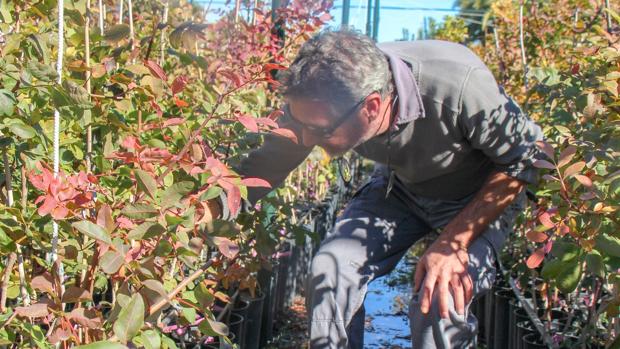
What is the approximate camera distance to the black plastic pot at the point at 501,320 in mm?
A: 3280

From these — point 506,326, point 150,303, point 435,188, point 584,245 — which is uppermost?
point 435,188

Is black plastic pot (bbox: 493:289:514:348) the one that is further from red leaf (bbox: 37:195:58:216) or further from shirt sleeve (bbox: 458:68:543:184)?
red leaf (bbox: 37:195:58:216)

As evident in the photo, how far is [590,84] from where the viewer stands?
6.82 feet

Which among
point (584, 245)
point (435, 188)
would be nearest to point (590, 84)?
point (435, 188)

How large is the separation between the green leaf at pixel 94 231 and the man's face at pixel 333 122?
0.93 meters

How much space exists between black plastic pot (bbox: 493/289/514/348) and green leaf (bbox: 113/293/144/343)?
8.03 feet

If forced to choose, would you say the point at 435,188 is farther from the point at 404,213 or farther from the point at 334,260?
the point at 334,260

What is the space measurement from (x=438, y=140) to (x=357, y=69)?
417 mm

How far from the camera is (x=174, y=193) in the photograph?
50.4 inches

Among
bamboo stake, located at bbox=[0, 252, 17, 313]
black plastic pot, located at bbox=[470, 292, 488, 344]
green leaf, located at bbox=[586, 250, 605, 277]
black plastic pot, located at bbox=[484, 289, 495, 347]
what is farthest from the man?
black plastic pot, located at bbox=[470, 292, 488, 344]

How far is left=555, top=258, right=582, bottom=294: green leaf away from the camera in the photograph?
1.46 meters

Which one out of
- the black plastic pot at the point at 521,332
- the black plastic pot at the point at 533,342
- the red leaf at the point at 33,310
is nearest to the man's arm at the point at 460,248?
the black plastic pot at the point at 533,342

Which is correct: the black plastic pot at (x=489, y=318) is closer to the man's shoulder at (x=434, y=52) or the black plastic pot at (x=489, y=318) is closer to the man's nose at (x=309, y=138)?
the man's shoulder at (x=434, y=52)

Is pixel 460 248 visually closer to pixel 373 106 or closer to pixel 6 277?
pixel 373 106
